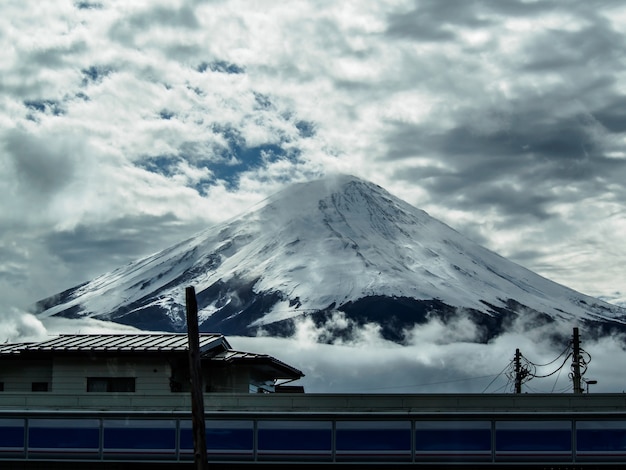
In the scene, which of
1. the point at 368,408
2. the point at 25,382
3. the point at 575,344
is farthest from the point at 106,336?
the point at 575,344

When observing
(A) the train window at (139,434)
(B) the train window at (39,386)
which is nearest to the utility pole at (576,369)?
(B) the train window at (39,386)

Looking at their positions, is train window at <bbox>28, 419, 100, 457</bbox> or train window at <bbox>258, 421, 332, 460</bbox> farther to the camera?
train window at <bbox>28, 419, 100, 457</bbox>

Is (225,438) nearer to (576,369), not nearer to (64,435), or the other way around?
(64,435)

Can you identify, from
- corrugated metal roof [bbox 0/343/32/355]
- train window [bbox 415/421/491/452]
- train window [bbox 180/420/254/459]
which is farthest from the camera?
corrugated metal roof [bbox 0/343/32/355]

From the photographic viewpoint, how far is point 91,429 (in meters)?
36.5

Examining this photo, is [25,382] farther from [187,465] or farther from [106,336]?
[187,465]

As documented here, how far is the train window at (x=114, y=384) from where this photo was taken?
41250 millimetres

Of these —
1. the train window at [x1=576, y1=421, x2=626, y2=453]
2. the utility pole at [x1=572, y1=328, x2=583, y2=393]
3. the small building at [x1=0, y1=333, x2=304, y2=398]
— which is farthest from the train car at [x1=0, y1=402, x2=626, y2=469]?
the utility pole at [x1=572, y1=328, x2=583, y2=393]

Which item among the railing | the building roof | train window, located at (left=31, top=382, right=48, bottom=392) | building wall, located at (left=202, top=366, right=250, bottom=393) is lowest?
the railing

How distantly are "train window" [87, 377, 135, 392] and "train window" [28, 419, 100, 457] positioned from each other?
15.0 ft

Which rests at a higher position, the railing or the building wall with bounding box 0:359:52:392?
the building wall with bounding box 0:359:52:392

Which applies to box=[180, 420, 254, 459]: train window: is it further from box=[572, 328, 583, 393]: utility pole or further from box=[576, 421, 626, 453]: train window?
box=[572, 328, 583, 393]: utility pole

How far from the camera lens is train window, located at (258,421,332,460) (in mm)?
35250

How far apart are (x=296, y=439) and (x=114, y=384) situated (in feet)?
29.8
